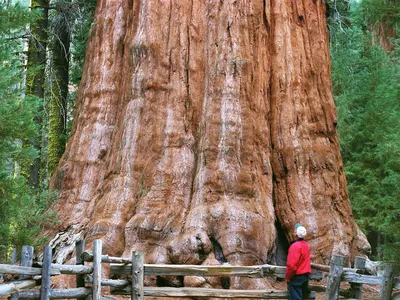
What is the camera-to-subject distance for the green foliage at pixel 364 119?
2195cm

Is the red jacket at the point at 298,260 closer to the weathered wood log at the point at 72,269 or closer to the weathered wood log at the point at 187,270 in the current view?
the weathered wood log at the point at 187,270

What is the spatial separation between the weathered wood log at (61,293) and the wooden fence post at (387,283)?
181 inches

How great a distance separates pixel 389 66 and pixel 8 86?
689 inches

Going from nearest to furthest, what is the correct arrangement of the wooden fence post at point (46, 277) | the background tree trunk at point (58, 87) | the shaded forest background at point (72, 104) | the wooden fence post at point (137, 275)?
1. the wooden fence post at point (46, 277)
2. the wooden fence post at point (137, 275)
3. the shaded forest background at point (72, 104)
4. the background tree trunk at point (58, 87)

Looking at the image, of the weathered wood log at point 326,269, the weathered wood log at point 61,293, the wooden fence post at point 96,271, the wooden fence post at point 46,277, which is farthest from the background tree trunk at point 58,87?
the weathered wood log at point 326,269

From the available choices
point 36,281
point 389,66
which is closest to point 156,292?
point 36,281

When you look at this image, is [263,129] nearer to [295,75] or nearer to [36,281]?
[295,75]

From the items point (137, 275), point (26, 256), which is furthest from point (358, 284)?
point (26, 256)

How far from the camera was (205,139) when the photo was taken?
12.2m

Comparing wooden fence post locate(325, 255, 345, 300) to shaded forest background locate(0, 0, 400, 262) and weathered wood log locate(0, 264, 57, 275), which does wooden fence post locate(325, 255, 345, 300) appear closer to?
shaded forest background locate(0, 0, 400, 262)

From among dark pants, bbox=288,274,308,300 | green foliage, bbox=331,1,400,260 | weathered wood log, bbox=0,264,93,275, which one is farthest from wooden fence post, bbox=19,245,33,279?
green foliage, bbox=331,1,400,260

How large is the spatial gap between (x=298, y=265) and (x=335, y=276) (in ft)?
2.24

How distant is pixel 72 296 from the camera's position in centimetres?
952

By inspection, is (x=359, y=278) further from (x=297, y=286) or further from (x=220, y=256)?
(x=220, y=256)
